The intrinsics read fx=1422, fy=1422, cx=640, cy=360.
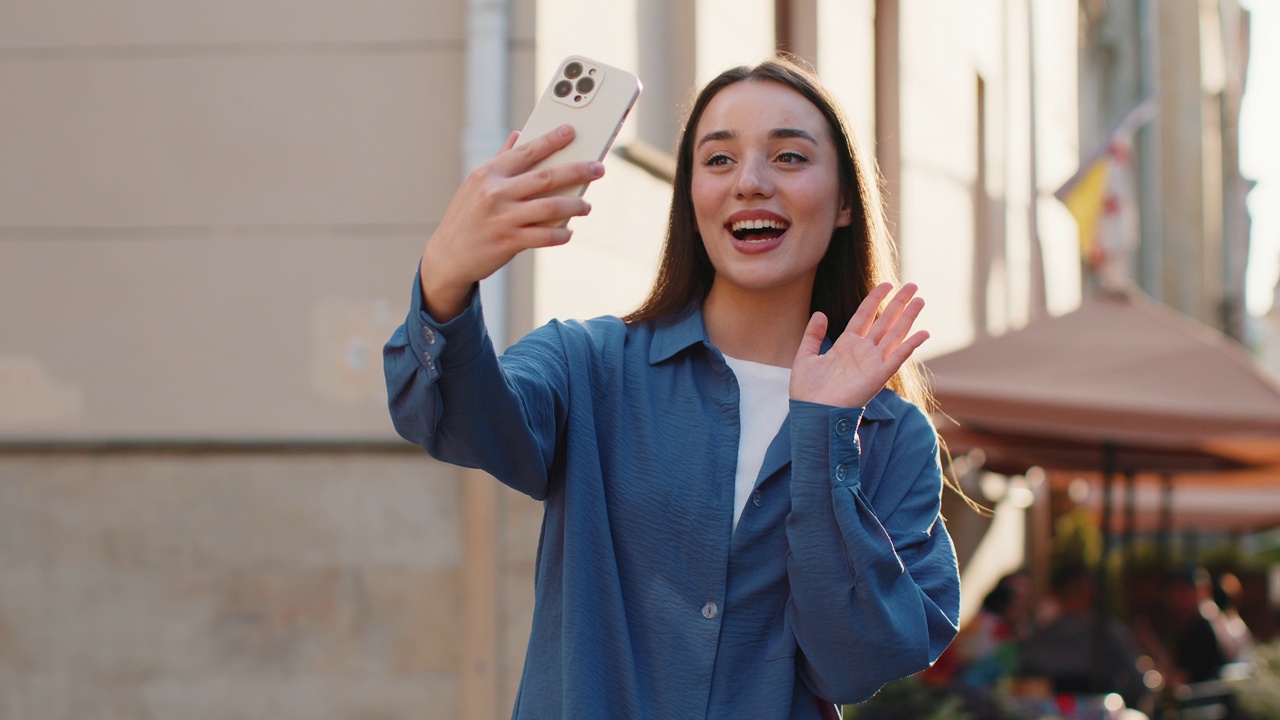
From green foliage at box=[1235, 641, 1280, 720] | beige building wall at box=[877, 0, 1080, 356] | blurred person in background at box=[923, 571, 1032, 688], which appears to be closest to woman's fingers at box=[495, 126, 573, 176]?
blurred person in background at box=[923, 571, 1032, 688]

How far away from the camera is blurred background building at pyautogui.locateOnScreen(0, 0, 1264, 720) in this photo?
16.0ft

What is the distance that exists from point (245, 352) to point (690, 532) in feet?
10.9

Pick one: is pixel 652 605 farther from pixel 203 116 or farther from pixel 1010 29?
pixel 1010 29

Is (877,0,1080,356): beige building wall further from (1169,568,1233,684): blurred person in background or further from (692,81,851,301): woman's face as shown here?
(692,81,851,301): woman's face

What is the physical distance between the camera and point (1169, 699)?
25.7 ft

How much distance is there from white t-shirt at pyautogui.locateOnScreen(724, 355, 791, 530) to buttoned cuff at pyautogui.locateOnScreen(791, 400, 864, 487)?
0.16m

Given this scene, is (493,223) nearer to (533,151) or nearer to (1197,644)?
(533,151)

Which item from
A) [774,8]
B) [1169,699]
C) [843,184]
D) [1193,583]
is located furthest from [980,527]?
[843,184]

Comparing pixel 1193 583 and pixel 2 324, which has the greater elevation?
pixel 2 324

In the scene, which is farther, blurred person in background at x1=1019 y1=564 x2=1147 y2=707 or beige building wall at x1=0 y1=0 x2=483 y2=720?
blurred person in background at x1=1019 y1=564 x2=1147 y2=707

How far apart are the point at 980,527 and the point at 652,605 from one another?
10.9 meters

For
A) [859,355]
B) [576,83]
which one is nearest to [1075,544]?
[859,355]

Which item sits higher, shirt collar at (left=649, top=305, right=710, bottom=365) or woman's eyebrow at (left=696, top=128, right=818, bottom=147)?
woman's eyebrow at (left=696, top=128, right=818, bottom=147)

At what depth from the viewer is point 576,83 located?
182 centimetres
